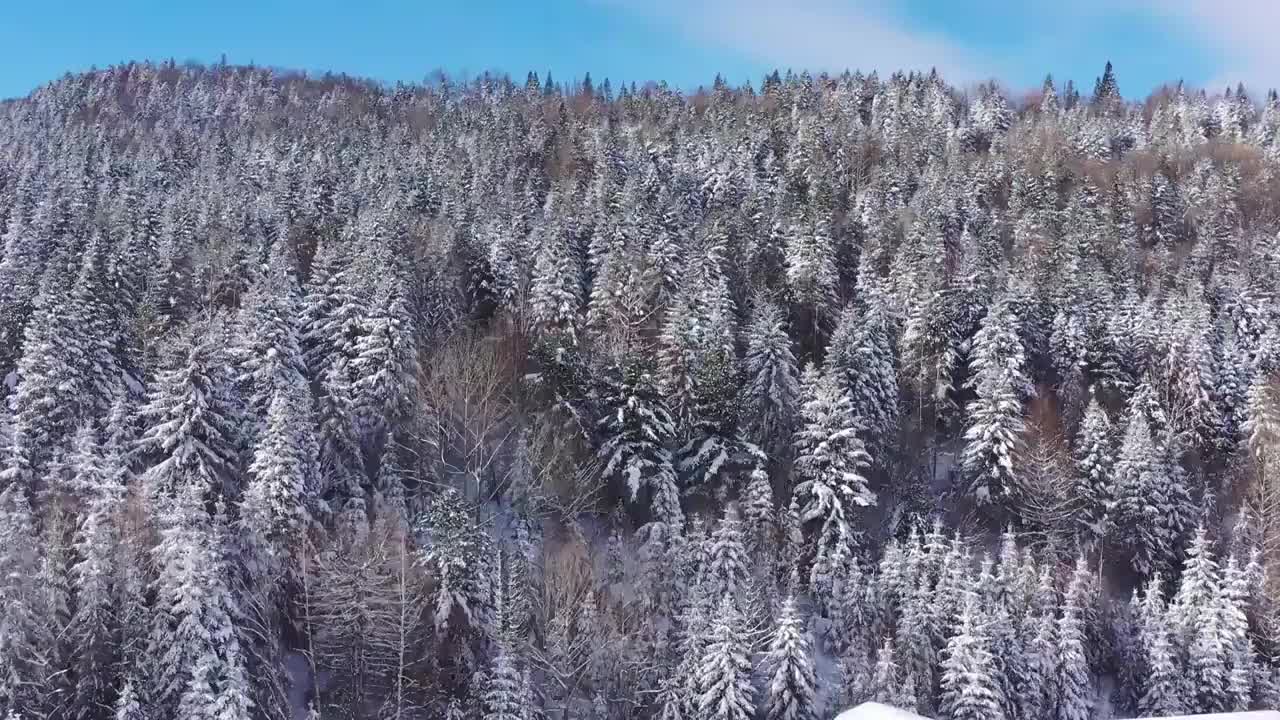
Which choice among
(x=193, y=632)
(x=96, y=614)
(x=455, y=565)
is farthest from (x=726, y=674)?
(x=96, y=614)

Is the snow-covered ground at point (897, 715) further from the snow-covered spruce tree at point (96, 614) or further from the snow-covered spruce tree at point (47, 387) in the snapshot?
the snow-covered spruce tree at point (47, 387)

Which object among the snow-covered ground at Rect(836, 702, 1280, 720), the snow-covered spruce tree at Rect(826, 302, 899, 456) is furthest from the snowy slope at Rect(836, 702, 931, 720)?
the snow-covered spruce tree at Rect(826, 302, 899, 456)

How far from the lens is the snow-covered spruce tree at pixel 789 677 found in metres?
29.3

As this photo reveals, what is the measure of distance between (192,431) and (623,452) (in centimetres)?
1646

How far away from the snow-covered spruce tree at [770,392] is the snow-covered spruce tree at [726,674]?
14.6 meters

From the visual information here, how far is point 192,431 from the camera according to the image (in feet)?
98.6

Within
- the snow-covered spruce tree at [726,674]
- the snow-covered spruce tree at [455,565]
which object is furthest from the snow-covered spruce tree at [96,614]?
the snow-covered spruce tree at [726,674]

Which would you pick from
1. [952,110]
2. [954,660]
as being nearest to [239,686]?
[954,660]

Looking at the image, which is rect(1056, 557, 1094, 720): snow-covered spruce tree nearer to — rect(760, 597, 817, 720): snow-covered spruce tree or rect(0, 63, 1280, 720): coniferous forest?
rect(0, 63, 1280, 720): coniferous forest

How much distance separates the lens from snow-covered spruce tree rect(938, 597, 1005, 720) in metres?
29.9

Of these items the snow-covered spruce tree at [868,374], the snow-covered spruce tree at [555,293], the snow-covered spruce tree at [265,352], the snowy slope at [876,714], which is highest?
the snow-covered spruce tree at [555,293]

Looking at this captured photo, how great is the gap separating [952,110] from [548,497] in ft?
307

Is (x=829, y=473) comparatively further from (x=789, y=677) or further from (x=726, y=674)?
(x=726, y=674)

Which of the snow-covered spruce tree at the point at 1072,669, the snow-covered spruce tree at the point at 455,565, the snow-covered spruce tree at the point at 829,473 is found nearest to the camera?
the snow-covered spruce tree at the point at 455,565
